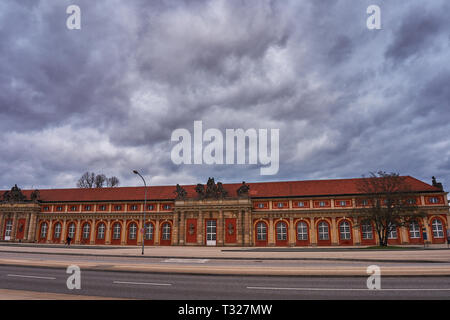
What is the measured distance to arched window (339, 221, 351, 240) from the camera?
4681cm

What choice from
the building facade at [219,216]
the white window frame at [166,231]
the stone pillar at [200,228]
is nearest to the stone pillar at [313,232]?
the building facade at [219,216]

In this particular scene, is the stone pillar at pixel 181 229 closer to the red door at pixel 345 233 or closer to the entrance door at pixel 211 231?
the entrance door at pixel 211 231

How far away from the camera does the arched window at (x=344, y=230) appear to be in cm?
4681

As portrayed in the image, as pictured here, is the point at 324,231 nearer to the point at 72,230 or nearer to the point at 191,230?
the point at 191,230

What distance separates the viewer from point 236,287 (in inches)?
424

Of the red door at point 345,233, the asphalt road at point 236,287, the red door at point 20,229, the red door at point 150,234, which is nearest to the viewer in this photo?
the asphalt road at point 236,287

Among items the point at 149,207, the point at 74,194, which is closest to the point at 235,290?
→ the point at 149,207

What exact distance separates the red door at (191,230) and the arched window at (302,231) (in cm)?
1774

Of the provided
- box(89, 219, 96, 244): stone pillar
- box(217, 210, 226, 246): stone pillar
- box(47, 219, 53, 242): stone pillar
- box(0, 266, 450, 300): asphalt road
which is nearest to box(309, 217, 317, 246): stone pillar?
box(217, 210, 226, 246): stone pillar

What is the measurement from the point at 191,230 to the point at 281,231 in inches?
614

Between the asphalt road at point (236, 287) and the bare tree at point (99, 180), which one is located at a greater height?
the bare tree at point (99, 180)

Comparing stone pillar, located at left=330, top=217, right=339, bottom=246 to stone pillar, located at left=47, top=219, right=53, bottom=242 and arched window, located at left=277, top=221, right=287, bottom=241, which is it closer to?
arched window, located at left=277, top=221, right=287, bottom=241

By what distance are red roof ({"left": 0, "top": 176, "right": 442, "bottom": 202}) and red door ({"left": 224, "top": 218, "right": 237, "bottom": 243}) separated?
6176 millimetres
